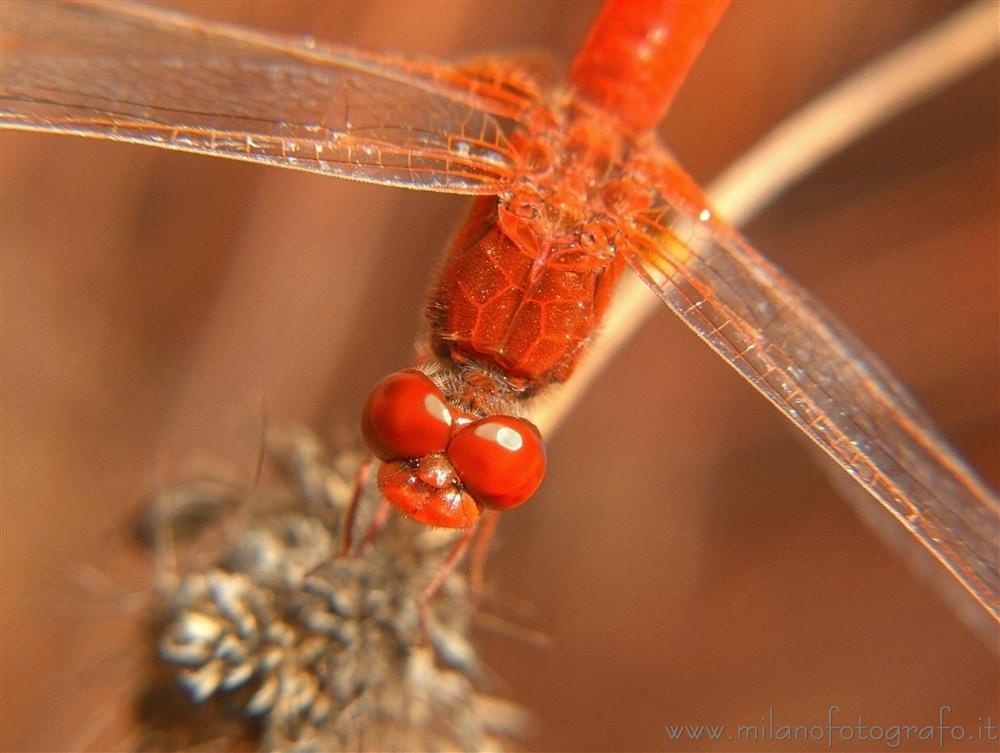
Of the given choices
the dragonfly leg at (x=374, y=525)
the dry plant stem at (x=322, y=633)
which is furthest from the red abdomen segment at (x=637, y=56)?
the dragonfly leg at (x=374, y=525)

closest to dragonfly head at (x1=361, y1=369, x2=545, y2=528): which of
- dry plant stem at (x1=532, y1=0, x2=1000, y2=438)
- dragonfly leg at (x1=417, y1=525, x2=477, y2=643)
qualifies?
dragonfly leg at (x1=417, y1=525, x2=477, y2=643)

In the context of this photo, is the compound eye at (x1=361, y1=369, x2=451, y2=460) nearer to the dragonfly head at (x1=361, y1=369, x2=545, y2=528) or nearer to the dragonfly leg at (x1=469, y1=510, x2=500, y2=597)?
the dragonfly head at (x1=361, y1=369, x2=545, y2=528)

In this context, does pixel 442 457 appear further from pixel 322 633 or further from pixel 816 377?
pixel 816 377

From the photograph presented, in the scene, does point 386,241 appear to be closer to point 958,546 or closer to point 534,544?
point 534,544

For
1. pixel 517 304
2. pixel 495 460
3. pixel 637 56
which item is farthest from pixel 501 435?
pixel 637 56

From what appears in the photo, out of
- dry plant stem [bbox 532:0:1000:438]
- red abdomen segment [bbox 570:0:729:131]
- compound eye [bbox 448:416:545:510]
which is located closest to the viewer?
compound eye [bbox 448:416:545:510]

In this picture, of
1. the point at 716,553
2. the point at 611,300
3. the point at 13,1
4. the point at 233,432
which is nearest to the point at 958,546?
the point at 611,300
